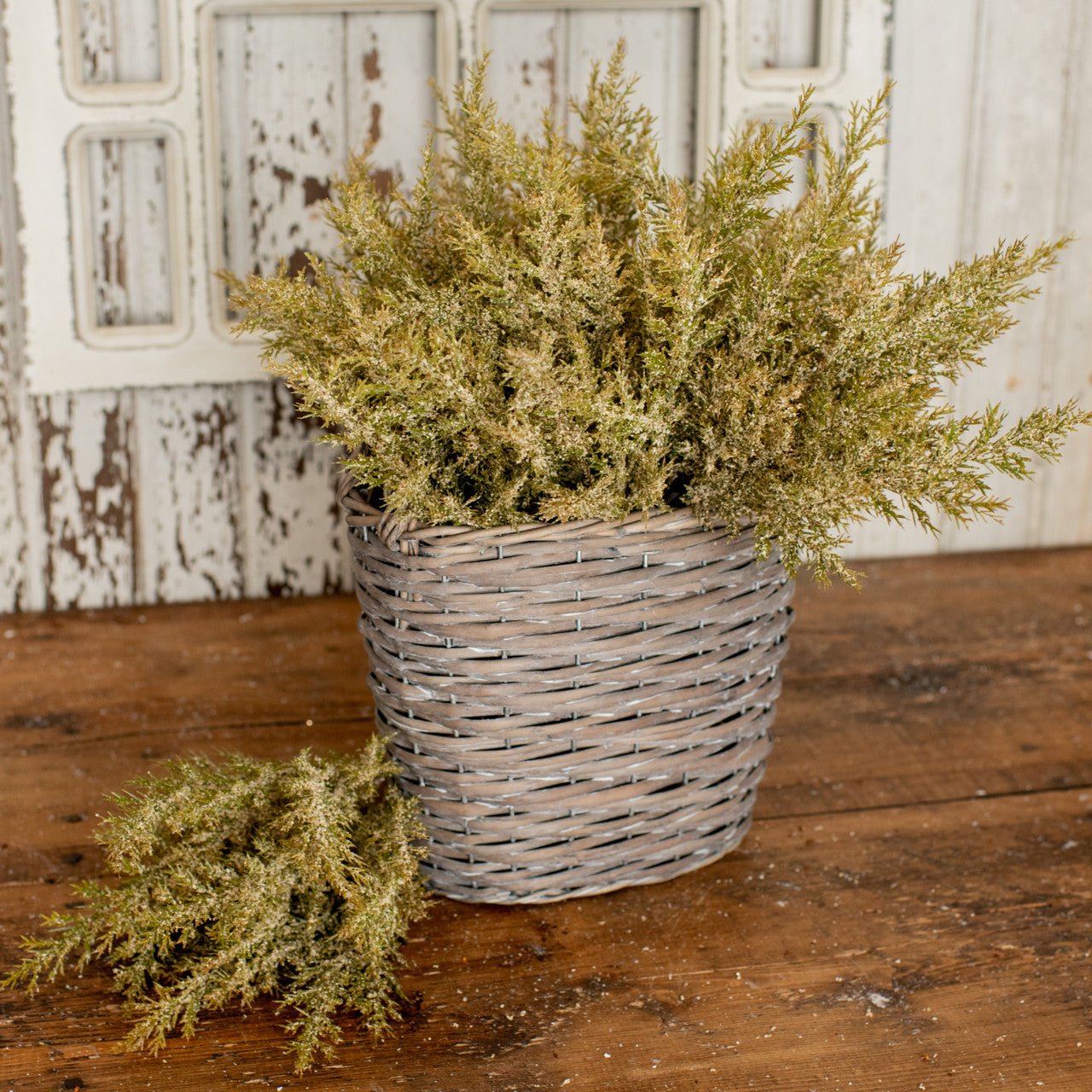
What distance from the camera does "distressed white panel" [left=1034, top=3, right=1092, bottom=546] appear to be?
1454 mm

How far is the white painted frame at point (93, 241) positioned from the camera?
127 cm

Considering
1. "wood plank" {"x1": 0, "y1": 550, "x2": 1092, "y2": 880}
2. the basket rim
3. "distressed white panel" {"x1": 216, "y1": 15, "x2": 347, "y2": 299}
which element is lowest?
"wood plank" {"x1": 0, "y1": 550, "x2": 1092, "y2": 880}

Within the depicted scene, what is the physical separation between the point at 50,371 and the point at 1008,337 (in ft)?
3.69

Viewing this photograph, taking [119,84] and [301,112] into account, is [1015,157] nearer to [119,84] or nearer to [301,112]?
[301,112]

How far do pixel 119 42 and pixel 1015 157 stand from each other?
1016 millimetres

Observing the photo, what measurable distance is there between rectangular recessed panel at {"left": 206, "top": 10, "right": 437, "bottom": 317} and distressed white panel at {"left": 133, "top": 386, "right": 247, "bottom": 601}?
16cm

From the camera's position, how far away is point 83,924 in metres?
0.77

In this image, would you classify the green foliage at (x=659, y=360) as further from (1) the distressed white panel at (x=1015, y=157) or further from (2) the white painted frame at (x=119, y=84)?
(1) the distressed white panel at (x=1015, y=157)

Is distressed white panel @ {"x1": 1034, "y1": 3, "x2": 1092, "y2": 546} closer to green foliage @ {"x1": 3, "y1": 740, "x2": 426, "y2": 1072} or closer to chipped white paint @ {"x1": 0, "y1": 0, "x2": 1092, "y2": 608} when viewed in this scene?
chipped white paint @ {"x1": 0, "y1": 0, "x2": 1092, "y2": 608}

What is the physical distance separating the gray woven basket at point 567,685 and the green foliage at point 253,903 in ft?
0.18

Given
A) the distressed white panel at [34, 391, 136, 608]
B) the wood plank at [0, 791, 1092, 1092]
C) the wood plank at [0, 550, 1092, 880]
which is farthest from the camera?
the distressed white panel at [34, 391, 136, 608]

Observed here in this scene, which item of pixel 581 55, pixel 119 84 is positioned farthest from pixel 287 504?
pixel 581 55

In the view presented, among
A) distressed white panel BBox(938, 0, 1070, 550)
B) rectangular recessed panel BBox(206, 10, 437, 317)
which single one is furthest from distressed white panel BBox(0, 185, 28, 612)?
distressed white panel BBox(938, 0, 1070, 550)

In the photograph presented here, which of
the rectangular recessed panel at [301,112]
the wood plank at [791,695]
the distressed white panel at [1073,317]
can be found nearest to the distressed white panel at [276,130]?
the rectangular recessed panel at [301,112]
